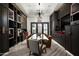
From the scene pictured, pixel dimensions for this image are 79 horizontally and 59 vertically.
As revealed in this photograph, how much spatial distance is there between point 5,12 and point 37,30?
1.18 meters

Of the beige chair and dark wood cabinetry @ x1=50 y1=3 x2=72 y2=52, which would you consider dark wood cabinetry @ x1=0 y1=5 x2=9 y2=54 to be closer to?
the beige chair

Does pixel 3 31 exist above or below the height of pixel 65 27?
below

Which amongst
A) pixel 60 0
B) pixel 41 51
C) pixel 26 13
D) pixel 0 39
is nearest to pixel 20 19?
pixel 26 13

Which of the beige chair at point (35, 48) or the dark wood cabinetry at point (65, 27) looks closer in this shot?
the beige chair at point (35, 48)

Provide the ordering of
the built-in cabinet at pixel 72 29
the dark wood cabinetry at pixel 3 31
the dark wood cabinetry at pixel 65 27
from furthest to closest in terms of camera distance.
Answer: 1. the dark wood cabinetry at pixel 65 27
2. the dark wood cabinetry at pixel 3 31
3. the built-in cabinet at pixel 72 29

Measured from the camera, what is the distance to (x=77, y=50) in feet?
10.6

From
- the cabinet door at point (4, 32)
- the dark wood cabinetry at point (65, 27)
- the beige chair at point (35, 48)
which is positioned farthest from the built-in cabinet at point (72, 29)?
the cabinet door at point (4, 32)

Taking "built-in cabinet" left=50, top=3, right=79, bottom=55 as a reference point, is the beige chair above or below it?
below

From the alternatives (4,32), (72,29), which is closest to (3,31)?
(4,32)

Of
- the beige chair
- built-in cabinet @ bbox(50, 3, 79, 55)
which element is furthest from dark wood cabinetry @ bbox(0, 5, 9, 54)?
built-in cabinet @ bbox(50, 3, 79, 55)

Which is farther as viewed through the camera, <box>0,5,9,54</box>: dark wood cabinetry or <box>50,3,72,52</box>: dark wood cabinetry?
<box>50,3,72,52</box>: dark wood cabinetry

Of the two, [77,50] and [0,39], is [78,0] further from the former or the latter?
[0,39]

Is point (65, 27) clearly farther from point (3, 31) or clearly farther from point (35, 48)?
point (3, 31)

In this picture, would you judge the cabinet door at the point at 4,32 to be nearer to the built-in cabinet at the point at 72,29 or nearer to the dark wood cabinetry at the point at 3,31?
the dark wood cabinetry at the point at 3,31
